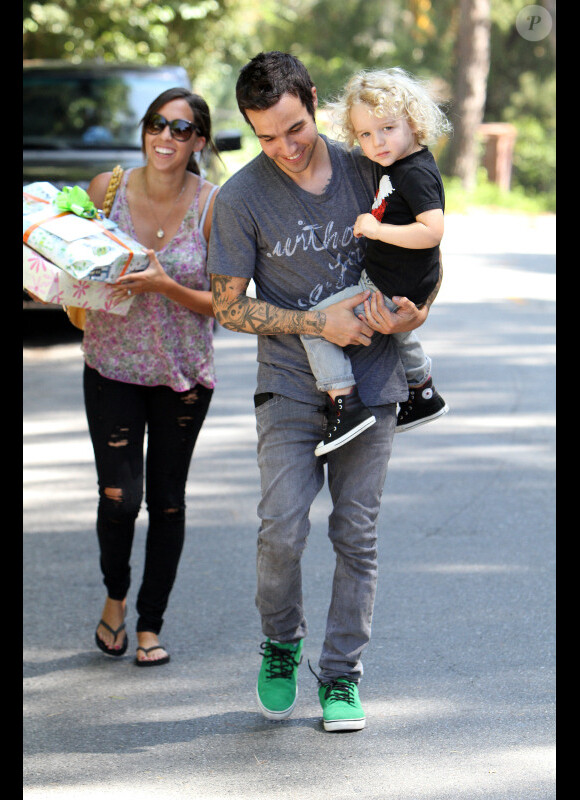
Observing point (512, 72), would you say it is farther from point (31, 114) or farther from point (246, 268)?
point (246, 268)

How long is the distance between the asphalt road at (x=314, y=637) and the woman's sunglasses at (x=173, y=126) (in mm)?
1980

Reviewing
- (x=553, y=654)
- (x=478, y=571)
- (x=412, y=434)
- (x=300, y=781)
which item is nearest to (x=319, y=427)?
(x=300, y=781)

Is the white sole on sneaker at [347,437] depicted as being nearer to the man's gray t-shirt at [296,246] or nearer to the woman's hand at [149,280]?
the man's gray t-shirt at [296,246]

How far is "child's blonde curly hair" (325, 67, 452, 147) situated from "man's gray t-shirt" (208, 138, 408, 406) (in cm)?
19

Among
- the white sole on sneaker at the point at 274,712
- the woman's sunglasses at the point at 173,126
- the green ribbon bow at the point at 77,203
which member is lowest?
the white sole on sneaker at the point at 274,712

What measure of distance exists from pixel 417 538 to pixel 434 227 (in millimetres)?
2701

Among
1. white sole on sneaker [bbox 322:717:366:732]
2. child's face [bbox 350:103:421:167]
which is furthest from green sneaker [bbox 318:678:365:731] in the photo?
child's face [bbox 350:103:421:167]

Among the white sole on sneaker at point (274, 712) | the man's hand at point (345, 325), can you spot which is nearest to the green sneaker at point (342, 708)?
the white sole on sneaker at point (274, 712)

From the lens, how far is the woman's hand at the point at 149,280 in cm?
396

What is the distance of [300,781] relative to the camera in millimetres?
3436

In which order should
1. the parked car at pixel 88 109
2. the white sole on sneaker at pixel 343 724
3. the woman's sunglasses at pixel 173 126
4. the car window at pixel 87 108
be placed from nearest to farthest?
the white sole on sneaker at pixel 343 724
the woman's sunglasses at pixel 173 126
the parked car at pixel 88 109
the car window at pixel 87 108

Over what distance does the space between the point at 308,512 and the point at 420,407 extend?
0.59 meters

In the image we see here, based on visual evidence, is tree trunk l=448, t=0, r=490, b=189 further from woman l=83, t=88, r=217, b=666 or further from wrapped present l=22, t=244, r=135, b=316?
wrapped present l=22, t=244, r=135, b=316

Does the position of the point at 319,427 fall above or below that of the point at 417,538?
above
